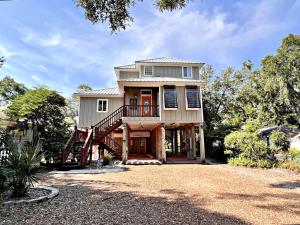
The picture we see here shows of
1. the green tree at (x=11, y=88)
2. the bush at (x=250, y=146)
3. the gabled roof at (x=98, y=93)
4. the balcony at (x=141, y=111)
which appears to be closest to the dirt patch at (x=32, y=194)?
the balcony at (x=141, y=111)

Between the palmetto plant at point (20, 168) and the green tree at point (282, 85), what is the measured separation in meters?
24.7

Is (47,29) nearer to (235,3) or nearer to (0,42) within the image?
(0,42)

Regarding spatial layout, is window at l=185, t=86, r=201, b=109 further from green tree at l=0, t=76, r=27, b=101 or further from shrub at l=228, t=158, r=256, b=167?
green tree at l=0, t=76, r=27, b=101

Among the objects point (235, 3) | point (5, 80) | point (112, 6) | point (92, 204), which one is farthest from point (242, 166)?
point (5, 80)

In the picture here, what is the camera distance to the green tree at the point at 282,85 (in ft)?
76.4

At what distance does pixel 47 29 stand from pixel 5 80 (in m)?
25.6

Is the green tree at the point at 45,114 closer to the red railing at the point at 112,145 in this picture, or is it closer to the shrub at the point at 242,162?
the red railing at the point at 112,145

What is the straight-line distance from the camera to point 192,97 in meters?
16.9

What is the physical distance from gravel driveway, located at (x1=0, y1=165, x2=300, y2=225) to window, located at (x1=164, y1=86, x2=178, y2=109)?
879 cm

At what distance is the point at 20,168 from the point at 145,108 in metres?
13.7

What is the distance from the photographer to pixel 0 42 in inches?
313

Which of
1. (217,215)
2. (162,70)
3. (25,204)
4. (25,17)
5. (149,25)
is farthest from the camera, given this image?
(162,70)

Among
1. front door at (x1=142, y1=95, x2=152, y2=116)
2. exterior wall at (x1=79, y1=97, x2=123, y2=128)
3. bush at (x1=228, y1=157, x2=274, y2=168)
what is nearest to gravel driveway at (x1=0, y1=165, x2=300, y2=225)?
bush at (x1=228, y1=157, x2=274, y2=168)

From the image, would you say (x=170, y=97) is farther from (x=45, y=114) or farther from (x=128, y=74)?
(x=45, y=114)
